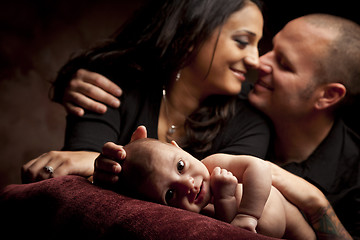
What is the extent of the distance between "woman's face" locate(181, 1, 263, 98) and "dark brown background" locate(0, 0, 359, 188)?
1.70 ft

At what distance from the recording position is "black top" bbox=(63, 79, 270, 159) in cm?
97

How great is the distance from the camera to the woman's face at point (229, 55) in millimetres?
1007

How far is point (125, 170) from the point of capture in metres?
0.67

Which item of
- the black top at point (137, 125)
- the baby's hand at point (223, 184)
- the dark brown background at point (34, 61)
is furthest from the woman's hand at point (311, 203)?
the dark brown background at point (34, 61)

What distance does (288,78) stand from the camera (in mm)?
1128

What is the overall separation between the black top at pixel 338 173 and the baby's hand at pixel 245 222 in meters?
0.49

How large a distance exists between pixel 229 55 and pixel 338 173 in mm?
494

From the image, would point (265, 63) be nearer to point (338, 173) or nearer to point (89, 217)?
point (338, 173)

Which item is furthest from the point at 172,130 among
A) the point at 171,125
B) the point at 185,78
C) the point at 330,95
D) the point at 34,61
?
the point at 34,61

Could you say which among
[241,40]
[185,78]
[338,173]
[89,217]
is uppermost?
[241,40]

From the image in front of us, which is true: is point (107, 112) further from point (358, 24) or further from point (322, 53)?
point (358, 24)

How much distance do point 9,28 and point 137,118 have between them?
2.37 feet

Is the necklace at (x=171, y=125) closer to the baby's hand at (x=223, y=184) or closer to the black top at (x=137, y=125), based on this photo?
the black top at (x=137, y=125)

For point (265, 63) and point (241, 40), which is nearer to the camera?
point (241, 40)
